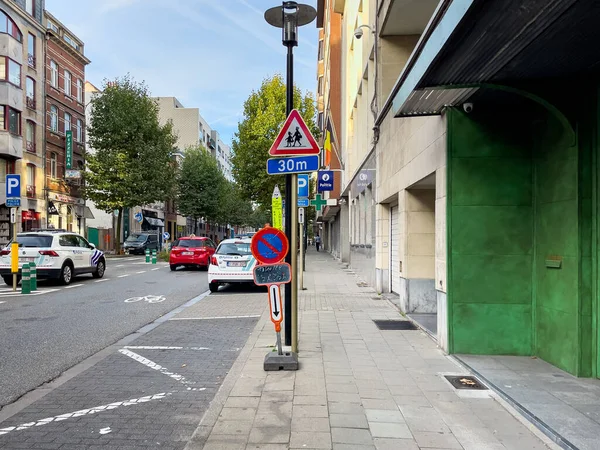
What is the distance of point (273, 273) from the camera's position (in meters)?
5.50

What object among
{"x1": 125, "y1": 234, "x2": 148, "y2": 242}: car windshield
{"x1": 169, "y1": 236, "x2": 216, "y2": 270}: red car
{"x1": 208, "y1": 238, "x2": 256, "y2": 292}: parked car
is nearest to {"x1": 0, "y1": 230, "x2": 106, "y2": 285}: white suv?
{"x1": 208, "y1": 238, "x2": 256, "y2": 292}: parked car

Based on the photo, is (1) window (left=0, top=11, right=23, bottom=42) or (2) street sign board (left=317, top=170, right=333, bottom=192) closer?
(2) street sign board (left=317, top=170, right=333, bottom=192)

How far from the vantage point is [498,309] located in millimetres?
6012

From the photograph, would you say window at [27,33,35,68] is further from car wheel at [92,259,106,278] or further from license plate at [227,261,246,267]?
license plate at [227,261,246,267]

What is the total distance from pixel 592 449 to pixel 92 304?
10.2m

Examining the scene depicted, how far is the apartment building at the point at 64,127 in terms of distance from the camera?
34.9 metres

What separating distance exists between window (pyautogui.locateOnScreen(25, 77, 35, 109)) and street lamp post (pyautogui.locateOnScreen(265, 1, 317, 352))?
32.1 metres

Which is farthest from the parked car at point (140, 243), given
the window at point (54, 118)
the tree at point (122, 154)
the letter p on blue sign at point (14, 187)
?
the letter p on blue sign at point (14, 187)

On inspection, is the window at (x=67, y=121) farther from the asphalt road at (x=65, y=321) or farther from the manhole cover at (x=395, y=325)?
the manhole cover at (x=395, y=325)

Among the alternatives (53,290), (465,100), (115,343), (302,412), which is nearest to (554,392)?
(302,412)

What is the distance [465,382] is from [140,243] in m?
37.9

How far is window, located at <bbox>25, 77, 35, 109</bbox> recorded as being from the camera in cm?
3212

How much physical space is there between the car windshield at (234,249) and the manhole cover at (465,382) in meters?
8.91

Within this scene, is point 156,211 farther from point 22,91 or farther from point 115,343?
point 115,343
